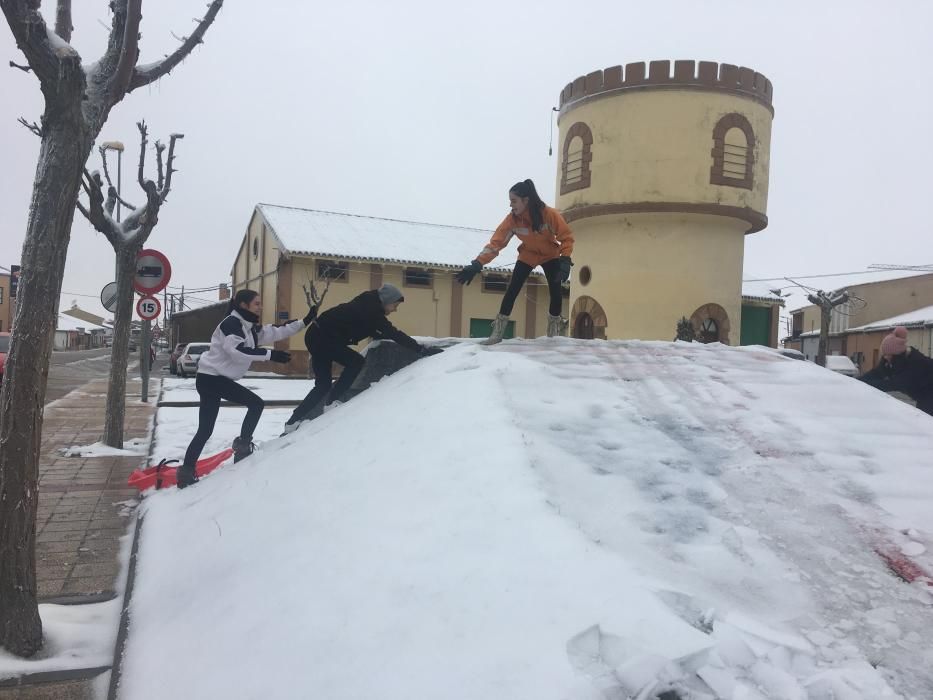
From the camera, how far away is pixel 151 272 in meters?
8.07

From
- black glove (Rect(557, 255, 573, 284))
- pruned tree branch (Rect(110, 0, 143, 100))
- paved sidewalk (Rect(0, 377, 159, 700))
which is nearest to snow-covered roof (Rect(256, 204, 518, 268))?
paved sidewalk (Rect(0, 377, 159, 700))

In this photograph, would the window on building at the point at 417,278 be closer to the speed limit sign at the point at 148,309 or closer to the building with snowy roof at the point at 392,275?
the building with snowy roof at the point at 392,275

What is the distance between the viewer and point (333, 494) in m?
3.02

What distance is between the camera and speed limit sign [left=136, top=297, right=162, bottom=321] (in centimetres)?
1014

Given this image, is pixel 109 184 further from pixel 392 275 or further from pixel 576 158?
pixel 392 275

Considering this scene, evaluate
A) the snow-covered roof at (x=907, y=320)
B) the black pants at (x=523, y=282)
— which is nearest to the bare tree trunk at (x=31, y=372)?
the black pants at (x=523, y=282)

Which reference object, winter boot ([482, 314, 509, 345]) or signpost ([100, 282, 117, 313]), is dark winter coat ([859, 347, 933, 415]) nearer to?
winter boot ([482, 314, 509, 345])

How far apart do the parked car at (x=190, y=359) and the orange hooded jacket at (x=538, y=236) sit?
736 inches

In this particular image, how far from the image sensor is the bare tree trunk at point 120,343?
7.66 m

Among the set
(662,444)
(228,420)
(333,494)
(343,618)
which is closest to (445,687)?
(343,618)

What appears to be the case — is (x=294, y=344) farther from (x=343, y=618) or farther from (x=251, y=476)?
(x=343, y=618)

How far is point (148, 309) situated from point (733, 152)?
417 inches

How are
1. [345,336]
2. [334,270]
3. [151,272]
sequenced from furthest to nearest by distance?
[334,270] < [151,272] < [345,336]

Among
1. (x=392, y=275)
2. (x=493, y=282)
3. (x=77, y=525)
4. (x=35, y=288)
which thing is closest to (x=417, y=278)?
(x=392, y=275)
